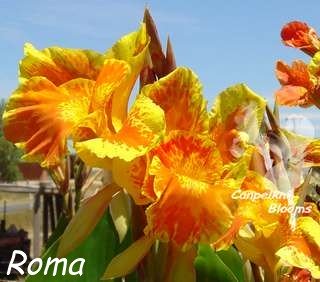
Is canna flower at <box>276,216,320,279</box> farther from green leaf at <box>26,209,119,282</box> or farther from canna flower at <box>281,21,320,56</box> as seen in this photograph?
canna flower at <box>281,21,320,56</box>

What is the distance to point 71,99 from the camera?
0.53m

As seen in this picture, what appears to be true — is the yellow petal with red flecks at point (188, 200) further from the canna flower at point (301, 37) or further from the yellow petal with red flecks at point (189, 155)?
the canna flower at point (301, 37)

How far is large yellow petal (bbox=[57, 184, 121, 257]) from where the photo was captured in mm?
526

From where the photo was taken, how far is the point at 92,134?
0.52 meters

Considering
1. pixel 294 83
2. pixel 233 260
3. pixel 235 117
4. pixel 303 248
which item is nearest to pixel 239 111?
pixel 235 117

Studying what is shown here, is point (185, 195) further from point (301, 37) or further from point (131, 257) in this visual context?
point (301, 37)

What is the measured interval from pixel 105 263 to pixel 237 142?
0.86 feet

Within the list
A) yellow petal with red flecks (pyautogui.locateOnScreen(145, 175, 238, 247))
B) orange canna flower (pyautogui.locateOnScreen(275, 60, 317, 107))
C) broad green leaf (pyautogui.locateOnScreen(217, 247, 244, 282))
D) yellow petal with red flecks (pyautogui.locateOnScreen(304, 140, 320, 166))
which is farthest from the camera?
orange canna flower (pyautogui.locateOnScreen(275, 60, 317, 107))

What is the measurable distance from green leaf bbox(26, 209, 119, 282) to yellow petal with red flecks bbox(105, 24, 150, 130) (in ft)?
0.67

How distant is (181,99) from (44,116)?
104 millimetres

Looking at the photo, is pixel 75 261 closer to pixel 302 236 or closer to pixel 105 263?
pixel 105 263

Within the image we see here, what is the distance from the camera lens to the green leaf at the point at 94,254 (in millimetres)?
710

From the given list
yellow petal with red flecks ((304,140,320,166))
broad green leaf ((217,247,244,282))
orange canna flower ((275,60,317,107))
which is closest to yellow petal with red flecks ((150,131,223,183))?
yellow petal with red flecks ((304,140,320,166))

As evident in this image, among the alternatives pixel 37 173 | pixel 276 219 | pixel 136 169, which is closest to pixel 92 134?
pixel 136 169
